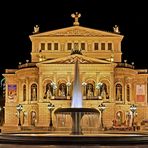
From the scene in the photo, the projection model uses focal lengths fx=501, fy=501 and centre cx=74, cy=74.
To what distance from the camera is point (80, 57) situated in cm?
9200

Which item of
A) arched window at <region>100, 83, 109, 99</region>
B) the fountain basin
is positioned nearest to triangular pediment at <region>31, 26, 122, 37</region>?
arched window at <region>100, 83, 109, 99</region>

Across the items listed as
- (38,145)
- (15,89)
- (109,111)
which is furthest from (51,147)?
(15,89)

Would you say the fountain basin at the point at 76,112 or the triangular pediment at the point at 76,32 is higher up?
the triangular pediment at the point at 76,32

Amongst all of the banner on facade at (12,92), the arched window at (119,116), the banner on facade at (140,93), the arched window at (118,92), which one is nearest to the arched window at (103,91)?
the arched window at (118,92)

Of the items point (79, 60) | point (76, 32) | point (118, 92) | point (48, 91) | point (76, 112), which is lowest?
point (76, 112)

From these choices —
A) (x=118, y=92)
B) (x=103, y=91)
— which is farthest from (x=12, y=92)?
(x=118, y=92)

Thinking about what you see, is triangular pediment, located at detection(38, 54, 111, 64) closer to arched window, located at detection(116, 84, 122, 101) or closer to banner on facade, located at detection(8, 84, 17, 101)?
arched window, located at detection(116, 84, 122, 101)

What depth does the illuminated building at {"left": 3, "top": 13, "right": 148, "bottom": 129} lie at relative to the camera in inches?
3612

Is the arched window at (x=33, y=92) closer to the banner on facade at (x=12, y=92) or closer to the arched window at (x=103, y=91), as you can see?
the banner on facade at (x=12, y=92)

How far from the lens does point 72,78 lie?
92312mm

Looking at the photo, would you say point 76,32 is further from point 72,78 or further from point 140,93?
point 140,93

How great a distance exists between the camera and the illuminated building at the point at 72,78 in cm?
9175

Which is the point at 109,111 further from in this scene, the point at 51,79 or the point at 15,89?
the point at 15,89

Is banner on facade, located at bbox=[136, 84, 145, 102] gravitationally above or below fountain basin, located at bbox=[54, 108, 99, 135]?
above
